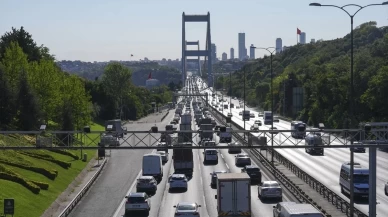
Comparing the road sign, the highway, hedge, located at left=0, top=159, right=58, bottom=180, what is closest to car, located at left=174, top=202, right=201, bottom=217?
the road sign

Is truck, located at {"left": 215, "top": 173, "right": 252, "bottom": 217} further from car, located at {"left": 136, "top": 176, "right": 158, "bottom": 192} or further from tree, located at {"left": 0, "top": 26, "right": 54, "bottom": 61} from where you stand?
tree, located at {"left": 0, "top": 26, "right": 54, "bottom": 61}

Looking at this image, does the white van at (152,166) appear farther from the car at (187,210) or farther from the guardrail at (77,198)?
the car at (187,210)

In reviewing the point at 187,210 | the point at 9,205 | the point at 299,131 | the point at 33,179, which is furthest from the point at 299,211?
the point at 33,179

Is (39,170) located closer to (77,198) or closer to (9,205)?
(77,198)

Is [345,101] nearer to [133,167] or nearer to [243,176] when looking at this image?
[133,167]

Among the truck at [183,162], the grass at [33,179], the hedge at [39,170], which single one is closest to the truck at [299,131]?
the truck at [183,162]

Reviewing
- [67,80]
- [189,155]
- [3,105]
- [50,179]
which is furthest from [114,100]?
[50,179]
